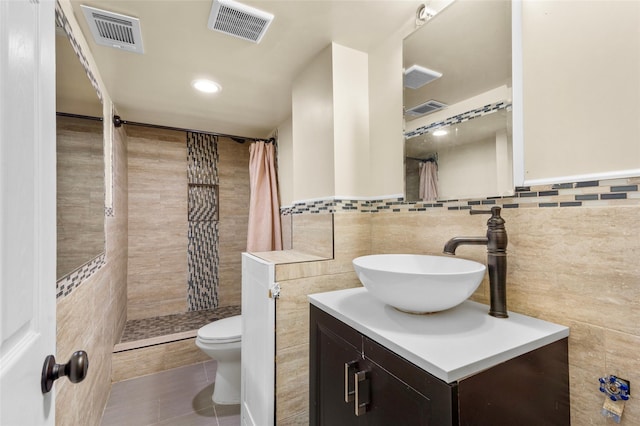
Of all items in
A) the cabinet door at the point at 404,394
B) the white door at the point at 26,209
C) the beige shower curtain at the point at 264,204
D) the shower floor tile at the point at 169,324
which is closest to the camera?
the white door at the point at 26,209

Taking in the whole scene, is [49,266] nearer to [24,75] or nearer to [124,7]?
[24,75]

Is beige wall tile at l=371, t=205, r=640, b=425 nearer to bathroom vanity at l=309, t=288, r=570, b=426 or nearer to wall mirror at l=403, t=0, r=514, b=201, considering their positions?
bathroom vanity at l=309, t=288, r=570, b=426

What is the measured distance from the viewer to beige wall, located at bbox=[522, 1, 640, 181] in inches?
27.5

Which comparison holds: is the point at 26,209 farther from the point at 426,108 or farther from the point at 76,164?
the point at 426,108

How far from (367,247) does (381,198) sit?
0.97 ft

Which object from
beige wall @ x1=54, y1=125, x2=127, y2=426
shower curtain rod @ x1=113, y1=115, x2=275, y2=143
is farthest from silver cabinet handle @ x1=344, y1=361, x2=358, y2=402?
shower curtain rod @ x1=113, y1=115, x2=275, y2=143

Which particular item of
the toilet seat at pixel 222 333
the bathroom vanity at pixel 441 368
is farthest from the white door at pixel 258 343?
the bathroom vanity at pixel 441 368

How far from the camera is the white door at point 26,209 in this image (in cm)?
39

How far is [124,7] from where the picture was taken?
125 cm

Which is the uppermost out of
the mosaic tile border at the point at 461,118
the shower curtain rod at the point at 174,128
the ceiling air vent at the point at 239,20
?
the ceiling air vent at the point at 239,20

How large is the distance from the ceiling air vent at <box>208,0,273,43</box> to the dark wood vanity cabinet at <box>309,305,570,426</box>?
4.60 ft

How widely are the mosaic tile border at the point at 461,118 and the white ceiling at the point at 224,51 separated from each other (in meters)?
0.57

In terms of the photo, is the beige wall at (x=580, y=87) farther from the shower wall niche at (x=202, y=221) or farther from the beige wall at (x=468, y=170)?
the shower wall niche at (x=202, y=221)

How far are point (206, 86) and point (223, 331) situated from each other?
5.95ft
